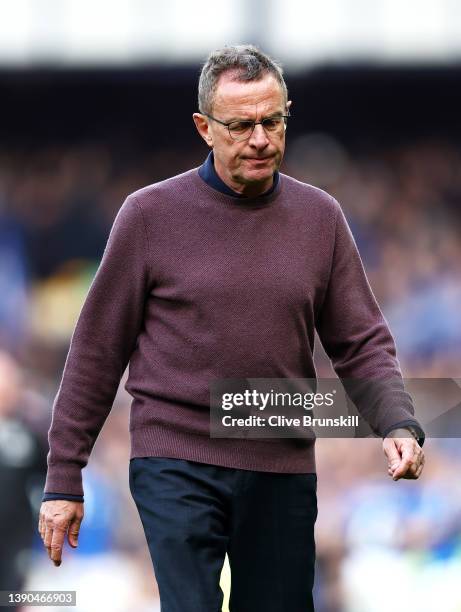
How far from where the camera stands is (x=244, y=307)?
4.73 m

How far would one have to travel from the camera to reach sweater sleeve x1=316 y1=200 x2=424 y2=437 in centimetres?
493

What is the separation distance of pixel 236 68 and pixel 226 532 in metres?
1.42

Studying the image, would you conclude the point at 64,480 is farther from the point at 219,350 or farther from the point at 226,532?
the point at 219,350

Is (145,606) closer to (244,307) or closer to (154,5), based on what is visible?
(154,5)

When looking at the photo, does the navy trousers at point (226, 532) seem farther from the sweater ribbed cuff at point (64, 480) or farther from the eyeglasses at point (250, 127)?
the eyeglasses at point (250, 127)

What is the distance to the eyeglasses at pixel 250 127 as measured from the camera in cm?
475

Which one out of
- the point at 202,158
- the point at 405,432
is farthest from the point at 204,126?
the point at 202,158

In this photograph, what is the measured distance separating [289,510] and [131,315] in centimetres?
77

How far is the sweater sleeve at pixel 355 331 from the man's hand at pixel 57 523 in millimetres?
963

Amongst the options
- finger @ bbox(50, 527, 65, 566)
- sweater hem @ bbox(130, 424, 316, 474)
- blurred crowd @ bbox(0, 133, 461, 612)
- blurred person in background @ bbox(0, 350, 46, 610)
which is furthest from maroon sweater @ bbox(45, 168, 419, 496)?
blurred crowd @ bbox(0, 133, 461, 612)

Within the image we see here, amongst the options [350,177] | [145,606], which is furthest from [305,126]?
[145,606]

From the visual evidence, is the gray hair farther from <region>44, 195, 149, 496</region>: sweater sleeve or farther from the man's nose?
<region>44, 195, 149, 496</region>: sweater sleeve

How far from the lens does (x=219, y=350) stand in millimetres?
4703

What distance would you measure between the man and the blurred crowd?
4394 millimetres
